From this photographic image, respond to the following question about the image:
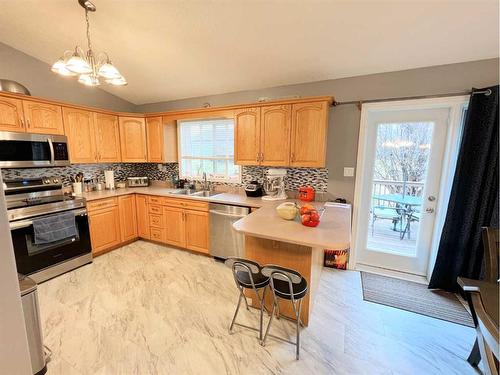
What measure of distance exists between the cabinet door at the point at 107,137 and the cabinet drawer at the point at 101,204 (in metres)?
0.67

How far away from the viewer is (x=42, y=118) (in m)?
2.88

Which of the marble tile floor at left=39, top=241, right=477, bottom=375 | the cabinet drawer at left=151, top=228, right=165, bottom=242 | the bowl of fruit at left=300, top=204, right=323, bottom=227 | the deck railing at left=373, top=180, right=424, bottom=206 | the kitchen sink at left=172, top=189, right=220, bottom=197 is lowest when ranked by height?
the marble tile floor at left=39, top=241, right=477, bottom=375

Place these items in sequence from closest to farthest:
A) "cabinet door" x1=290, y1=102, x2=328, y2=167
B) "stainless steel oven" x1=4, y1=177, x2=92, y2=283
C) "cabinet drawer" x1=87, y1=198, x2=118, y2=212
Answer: "stainless steel oven" x1=4, y1=177, x2=92, y2=283 → "cabinet door" x1=290, y1=102, x2=328, y2=167 → "cabinet drawer" x1=87, y1=198, x2=118, y2=212

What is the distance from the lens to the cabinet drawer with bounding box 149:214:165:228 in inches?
141

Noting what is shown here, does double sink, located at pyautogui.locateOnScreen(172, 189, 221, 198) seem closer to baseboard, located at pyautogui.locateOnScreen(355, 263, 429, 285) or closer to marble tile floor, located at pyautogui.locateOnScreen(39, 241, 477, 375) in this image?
marble tile floor, located at pyautogui.locateOnScreen(39, 241, 477, 375)

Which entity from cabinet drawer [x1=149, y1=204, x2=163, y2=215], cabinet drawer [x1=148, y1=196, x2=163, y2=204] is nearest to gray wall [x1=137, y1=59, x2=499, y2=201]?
cabinet drawer [x1=148, y1=196, x2=163, y2=204]

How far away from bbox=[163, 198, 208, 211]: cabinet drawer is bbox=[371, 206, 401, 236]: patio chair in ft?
7.27

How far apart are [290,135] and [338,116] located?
65 cm

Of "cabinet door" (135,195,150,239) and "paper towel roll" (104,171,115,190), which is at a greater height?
"paper towel roll" (104,171,115,190)

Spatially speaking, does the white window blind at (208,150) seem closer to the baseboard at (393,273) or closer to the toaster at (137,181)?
the toaster at (137,181)

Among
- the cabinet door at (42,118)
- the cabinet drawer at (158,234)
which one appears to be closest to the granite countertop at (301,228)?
the cabinet drawer at (158,234)

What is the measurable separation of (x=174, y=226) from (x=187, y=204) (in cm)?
45

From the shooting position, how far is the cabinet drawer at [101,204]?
315cm

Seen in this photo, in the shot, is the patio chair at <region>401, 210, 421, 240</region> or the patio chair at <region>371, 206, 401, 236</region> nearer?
the patio chair at <region>401, 210, 421, 240</region>
